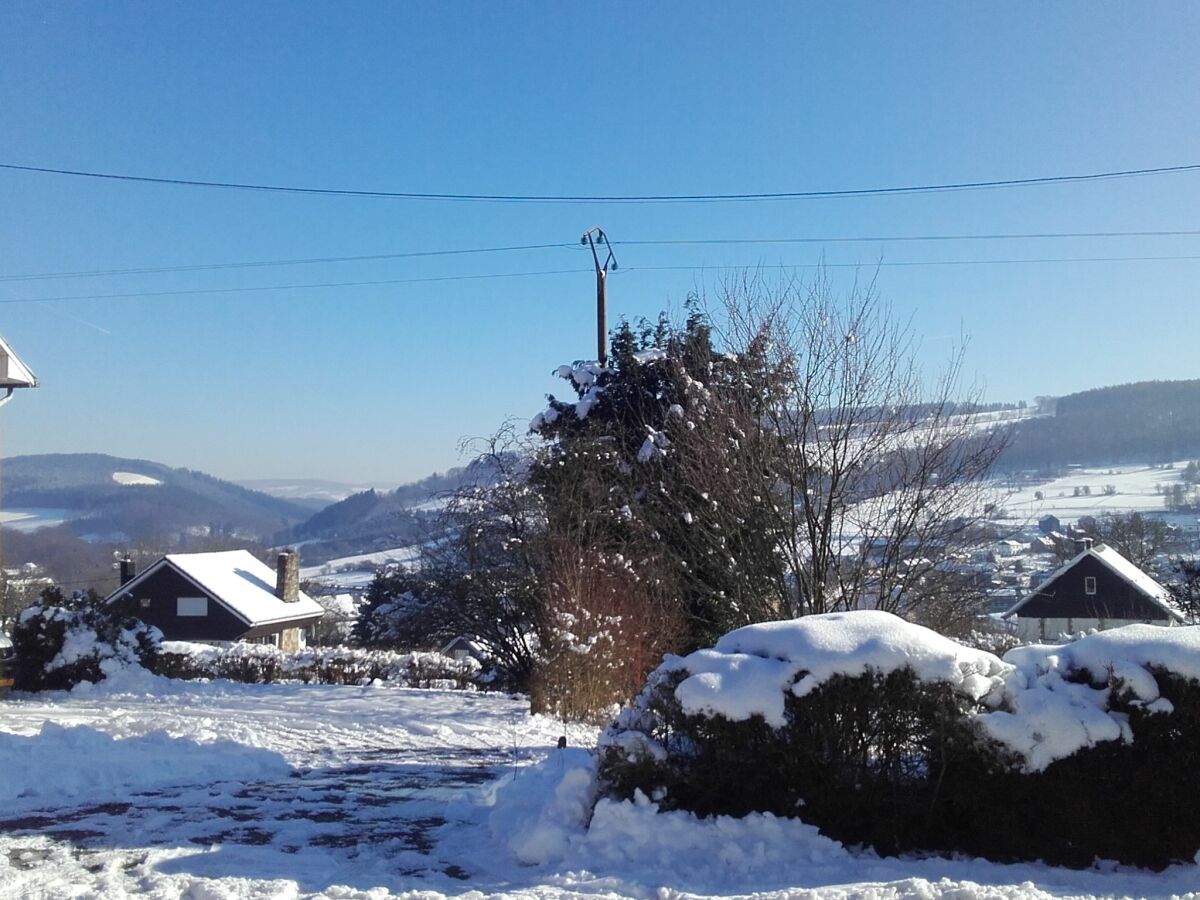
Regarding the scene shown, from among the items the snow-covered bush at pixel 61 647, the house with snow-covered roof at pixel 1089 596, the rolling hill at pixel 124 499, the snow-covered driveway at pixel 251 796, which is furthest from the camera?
the rolling hill at pixel 124 499

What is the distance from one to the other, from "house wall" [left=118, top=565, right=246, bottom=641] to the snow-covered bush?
82.7 ft

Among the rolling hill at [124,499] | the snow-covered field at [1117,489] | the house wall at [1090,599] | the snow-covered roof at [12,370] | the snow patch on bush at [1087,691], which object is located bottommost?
the house wall at [1090,599]

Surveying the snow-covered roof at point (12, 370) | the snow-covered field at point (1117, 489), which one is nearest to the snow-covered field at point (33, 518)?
the snow-covered roof at point (12, 370)

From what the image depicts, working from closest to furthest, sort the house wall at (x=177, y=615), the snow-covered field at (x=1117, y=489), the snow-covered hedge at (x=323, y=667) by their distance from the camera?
the snow-covered hedge at (x=323, y=667)
the snow-covered field at (x=1117, y=489)
the house wall at (x=177, y=615)

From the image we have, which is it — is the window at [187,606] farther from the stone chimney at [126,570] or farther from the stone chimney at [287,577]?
the stone chimney at [287,577]

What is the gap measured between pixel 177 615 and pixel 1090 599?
125 ft

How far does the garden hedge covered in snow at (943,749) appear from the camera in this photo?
595cm

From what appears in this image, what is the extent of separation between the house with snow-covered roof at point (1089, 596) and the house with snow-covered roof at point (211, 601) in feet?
98.3

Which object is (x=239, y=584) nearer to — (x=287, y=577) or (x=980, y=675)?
(x=287, y=577)

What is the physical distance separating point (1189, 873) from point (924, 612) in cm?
631

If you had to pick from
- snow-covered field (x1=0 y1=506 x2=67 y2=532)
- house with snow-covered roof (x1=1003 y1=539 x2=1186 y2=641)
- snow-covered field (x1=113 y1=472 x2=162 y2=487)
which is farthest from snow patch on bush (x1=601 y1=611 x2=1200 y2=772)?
snow-covered field (x1=113 y1=472 x2=162 y2=487)

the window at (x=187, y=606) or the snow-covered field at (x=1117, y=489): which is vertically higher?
the snow-covered field at (x=1117, y=489)

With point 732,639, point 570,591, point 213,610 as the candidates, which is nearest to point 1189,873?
point 732,639

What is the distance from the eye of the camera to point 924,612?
39.5ft
